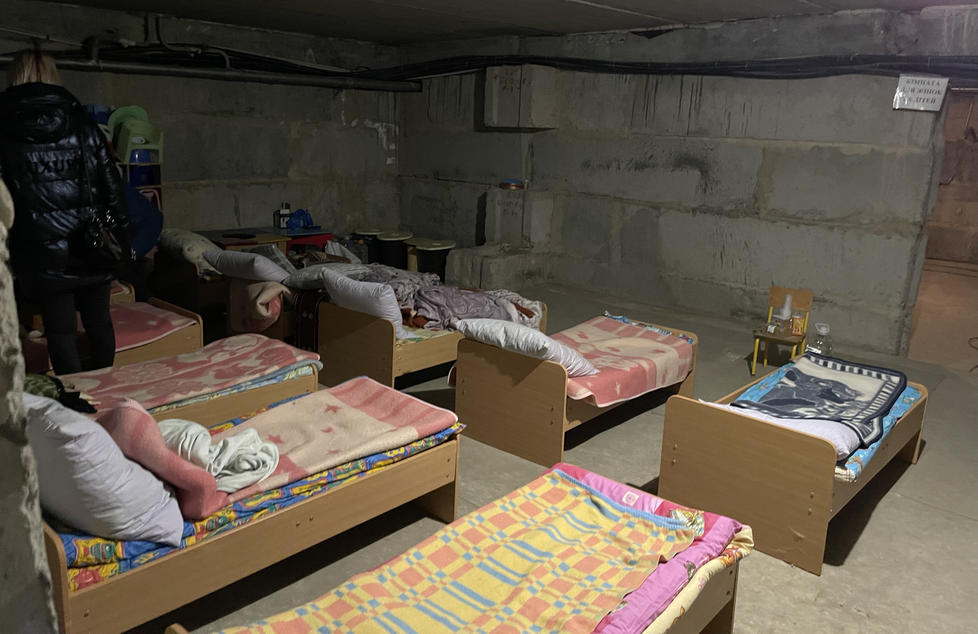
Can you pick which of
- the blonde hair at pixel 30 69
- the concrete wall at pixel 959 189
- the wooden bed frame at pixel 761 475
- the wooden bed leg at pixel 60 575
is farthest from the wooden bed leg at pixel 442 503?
the concrete wall at pixel 959 189

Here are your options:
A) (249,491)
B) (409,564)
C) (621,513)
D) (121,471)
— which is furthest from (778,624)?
(121,471)

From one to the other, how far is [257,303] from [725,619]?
305 centimetres

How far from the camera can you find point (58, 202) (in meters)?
3.22

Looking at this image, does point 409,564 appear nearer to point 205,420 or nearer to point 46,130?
point 205,420

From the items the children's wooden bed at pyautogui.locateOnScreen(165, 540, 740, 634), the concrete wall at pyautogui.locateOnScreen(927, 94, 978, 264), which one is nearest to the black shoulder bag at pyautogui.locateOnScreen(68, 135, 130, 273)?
the children's wooden bed at pyautogui.locateOnScreen(165, 540, 740, 634)

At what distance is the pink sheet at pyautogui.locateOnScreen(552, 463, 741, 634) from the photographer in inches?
75.3

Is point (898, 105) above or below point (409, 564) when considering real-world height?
above

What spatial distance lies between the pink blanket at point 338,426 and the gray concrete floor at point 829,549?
40 centimetres

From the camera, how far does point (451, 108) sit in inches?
298

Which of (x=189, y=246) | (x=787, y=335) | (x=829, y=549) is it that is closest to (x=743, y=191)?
(x=787, y=335)

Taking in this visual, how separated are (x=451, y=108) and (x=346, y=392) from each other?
5.05m

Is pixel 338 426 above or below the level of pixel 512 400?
above

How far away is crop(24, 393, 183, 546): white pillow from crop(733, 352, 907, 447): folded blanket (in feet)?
7.33

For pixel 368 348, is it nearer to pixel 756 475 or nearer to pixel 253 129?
pixel 756 475
